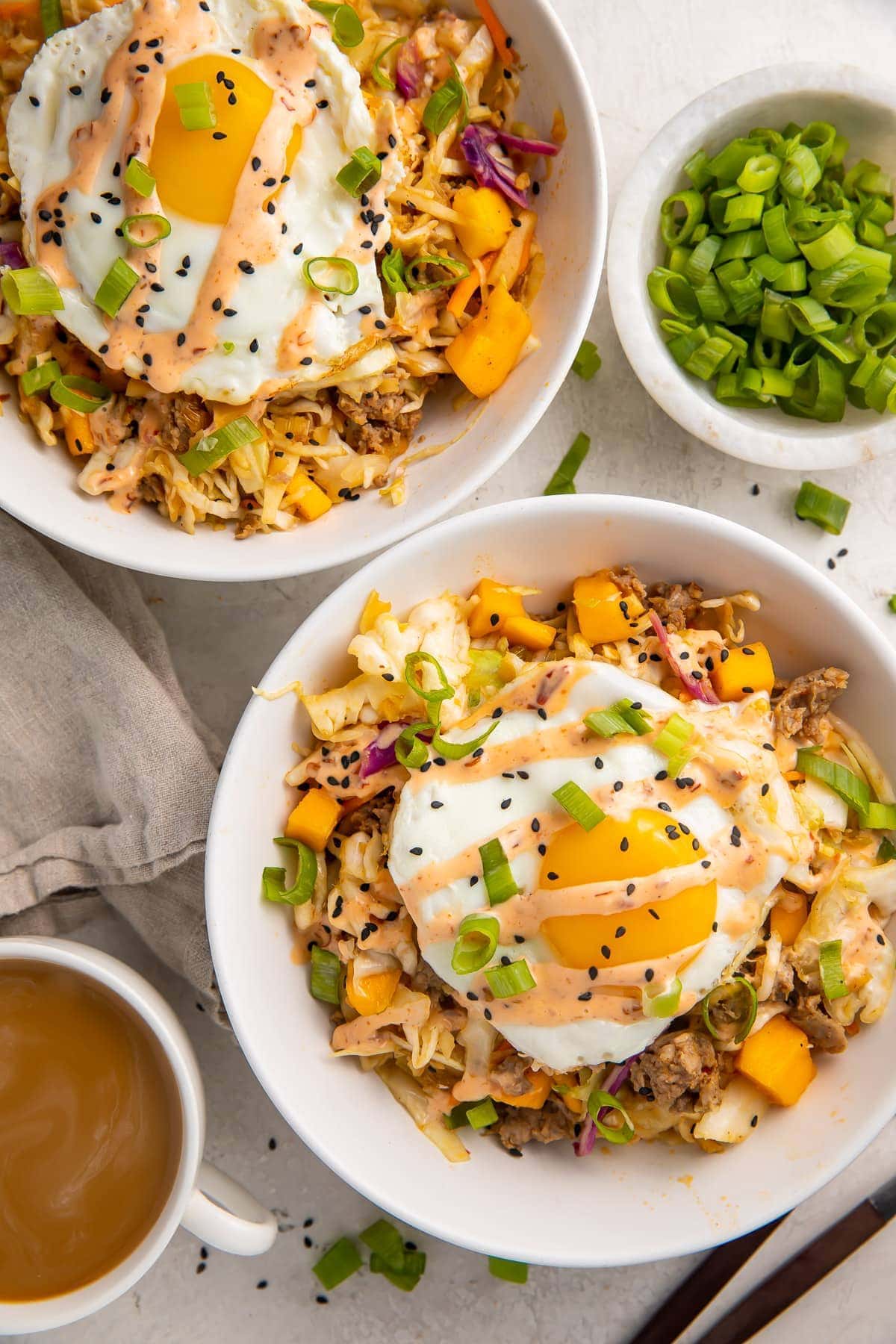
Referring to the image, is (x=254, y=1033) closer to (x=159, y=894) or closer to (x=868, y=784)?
(x=159, y=894)

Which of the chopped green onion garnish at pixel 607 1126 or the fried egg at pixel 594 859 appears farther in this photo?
the chopped green onion garnish at pixel 607 1126

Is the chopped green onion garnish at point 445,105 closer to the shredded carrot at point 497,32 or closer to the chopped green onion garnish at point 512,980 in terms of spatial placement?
the shredded carrot at point 497,32

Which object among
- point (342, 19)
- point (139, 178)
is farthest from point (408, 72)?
point (139, 178)

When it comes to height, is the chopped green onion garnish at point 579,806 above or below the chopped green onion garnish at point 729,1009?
above

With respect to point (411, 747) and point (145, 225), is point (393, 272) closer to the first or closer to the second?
point (145, 225)

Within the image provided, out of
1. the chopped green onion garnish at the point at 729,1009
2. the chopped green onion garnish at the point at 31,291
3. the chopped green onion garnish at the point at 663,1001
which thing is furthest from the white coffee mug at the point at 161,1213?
the chopped green onion garnish at the point at 31,291
